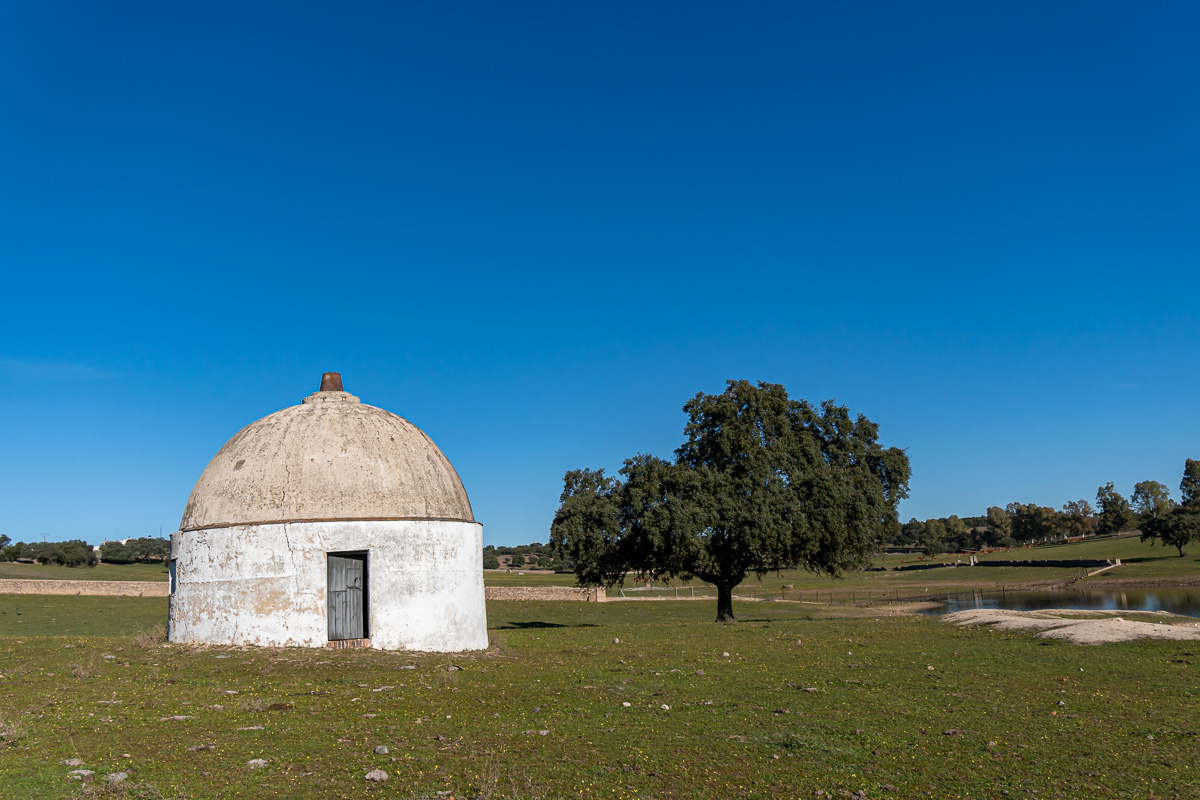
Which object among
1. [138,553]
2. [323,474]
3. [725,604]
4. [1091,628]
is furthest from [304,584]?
[138,553]

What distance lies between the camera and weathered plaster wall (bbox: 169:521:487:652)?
61.8 ft

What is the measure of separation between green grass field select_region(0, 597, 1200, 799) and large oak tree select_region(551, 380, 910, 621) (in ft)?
36.2

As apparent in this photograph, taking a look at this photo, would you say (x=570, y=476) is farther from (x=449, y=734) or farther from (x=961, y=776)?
(x=961, y=776)

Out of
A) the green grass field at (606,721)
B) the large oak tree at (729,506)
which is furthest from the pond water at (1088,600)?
the green grass field at (606,721)

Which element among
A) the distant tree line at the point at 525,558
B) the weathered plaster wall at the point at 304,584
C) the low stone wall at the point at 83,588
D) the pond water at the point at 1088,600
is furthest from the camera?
the distant tree line at the point at 525,558

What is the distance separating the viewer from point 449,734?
1064 centimetres

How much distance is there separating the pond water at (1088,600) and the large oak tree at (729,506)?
2047 cm

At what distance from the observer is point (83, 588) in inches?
2156

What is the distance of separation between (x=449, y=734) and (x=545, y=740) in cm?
130

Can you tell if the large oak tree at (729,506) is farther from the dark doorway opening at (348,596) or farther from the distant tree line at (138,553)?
the distant tree line at (138,553)

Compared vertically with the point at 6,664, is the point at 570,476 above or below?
above

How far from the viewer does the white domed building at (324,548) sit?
747 inches

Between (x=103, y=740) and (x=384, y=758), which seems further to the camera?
(x=103, y=740)

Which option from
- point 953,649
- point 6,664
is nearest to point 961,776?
point 953,649
